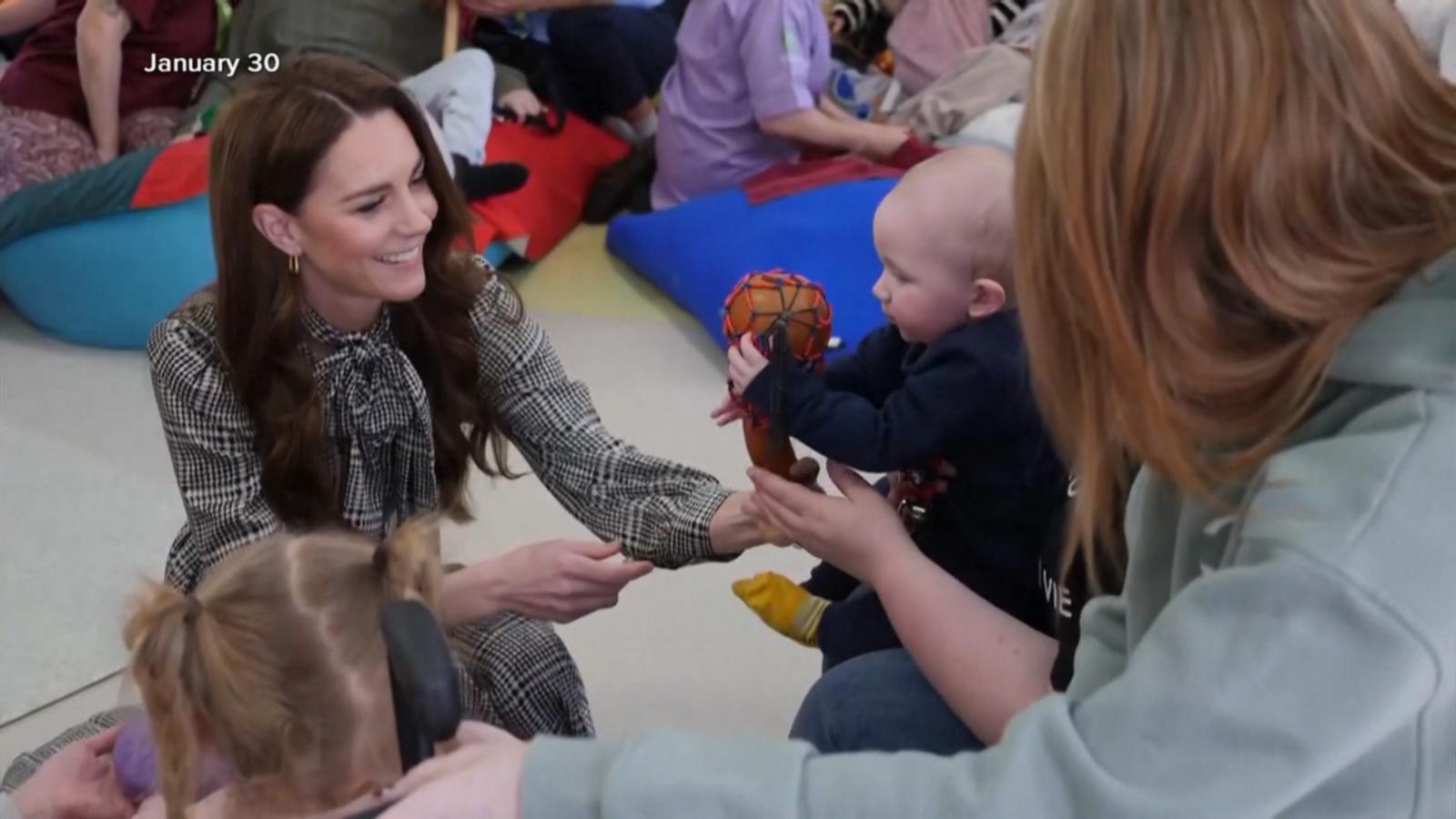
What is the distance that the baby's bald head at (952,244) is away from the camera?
129 cm

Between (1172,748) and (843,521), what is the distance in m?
0.57

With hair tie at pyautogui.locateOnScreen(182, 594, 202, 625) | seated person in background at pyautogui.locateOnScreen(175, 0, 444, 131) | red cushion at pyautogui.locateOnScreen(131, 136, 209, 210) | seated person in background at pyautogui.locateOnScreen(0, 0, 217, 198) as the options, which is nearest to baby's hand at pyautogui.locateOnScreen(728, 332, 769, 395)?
hair tie at pyautogui.locateOnScreen(182, 594, 202, 625)

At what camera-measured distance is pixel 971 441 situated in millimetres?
1269

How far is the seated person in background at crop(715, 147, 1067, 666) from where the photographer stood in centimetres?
125

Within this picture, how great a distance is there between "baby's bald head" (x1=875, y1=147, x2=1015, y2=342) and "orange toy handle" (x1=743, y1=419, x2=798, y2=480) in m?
0.17

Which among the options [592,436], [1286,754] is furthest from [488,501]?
[1286,754]

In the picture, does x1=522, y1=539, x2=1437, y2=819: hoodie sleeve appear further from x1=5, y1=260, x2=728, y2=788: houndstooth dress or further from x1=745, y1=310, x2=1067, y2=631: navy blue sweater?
x1=5, y1=260, x2=728, y2=788: houndstooth dress

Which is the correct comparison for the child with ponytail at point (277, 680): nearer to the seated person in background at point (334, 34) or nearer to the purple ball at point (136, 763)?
the purple ball at point (136, 763)

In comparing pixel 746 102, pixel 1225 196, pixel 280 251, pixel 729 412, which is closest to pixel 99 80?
pixel 746 102

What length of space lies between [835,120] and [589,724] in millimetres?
1775

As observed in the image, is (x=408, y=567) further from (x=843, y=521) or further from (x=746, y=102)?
(x=746, y=102)

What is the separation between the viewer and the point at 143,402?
8.39 ft

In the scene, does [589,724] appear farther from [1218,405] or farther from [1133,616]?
[1218,405]

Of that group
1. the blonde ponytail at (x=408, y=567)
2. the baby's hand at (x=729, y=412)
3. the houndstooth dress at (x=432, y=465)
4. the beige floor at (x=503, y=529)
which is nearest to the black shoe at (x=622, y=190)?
the beige floor at (x=503, y=529)
